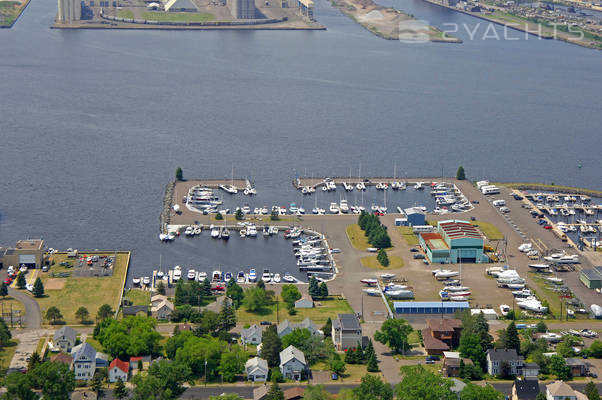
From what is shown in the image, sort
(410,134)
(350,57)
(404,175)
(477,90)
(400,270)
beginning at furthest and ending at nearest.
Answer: (350,57)
(477,90)
(410,134)
(404,175)
(400,270)

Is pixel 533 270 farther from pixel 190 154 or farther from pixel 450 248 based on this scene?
pixel 190 154

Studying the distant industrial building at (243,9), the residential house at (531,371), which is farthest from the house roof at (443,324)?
the distant industrial building at (243,9)

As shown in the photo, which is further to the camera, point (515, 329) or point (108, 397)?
point (515, 329)

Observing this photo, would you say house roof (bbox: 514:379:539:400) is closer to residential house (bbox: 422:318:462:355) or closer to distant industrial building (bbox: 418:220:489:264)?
residential house (bbox: 422:318:462:355)

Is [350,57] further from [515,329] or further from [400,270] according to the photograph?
[515,329]

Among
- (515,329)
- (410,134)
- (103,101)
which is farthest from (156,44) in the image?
(515,329)

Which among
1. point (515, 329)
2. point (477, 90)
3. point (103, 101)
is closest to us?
point (515, 329)

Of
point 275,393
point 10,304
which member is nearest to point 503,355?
point 275,393
